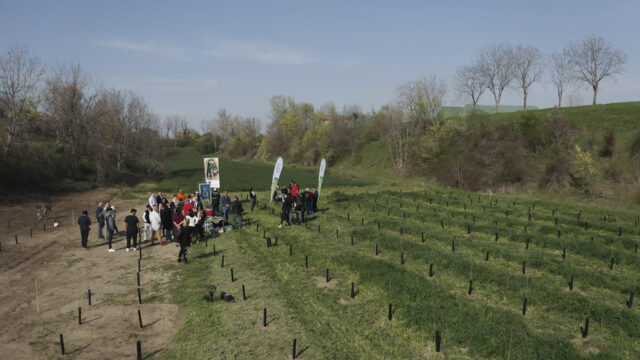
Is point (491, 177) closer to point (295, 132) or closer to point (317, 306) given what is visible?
point (317, 306)

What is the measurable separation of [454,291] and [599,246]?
8871 millimetres

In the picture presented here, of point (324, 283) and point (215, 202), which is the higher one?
point (215, 202)

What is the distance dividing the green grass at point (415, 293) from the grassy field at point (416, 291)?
45mm

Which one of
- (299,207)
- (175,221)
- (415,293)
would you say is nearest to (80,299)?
(175,221)

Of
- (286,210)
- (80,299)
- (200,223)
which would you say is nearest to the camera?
(80,299)

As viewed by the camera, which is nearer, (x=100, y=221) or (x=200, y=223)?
(x=200, y=223)

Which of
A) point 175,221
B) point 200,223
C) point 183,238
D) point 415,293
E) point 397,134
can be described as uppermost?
point 397,134

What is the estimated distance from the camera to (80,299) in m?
12.4

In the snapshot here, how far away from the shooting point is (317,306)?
38.3ft

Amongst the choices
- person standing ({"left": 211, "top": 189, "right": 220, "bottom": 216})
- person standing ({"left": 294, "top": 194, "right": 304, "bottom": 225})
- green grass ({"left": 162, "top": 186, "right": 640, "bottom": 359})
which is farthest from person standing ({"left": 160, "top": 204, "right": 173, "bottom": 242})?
person standing ({"left": 294, "top": 194, "right": 304, "bottom": 225})

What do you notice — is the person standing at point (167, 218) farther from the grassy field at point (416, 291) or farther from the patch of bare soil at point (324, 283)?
the patch of bare soil at point (324, 283)

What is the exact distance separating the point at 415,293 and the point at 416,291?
136mm

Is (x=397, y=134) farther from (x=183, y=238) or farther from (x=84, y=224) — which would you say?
(x=84, y=224)

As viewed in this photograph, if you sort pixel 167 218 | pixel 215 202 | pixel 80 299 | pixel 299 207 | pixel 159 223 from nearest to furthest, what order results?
pixel 80 299 → pixel 159 223 → pixel 167 218 → pixel 299 207 → pixel 215 202
